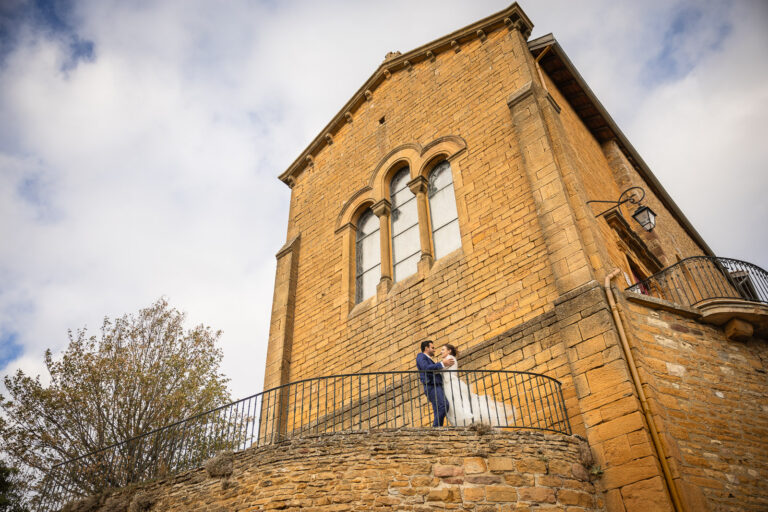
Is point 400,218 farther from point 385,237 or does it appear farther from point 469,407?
point 469,407

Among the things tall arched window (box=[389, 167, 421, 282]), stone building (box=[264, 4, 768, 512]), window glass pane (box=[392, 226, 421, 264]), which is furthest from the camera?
window glass pane (box=[392, 226, 421, 264])

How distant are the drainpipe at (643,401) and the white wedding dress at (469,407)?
1.47m

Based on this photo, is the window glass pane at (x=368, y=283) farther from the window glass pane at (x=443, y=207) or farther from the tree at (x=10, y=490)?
the tree at (x=10, y=490)

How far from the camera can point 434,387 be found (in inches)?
295

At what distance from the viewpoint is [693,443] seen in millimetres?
7051

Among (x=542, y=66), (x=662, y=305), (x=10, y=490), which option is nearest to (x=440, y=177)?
(x=542, y=66)

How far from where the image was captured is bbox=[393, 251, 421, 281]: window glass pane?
11.5 metres

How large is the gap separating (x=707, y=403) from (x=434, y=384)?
133 inches

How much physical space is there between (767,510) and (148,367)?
12.5 metres

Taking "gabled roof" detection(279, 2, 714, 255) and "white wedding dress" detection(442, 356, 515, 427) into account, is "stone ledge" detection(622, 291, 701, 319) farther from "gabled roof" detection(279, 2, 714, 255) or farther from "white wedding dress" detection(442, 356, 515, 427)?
"gabled roof" detection(279, 2, 714, 255)

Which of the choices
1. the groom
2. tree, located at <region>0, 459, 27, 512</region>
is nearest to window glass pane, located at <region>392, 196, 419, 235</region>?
the groom

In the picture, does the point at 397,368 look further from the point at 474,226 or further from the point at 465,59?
the point at 465,59

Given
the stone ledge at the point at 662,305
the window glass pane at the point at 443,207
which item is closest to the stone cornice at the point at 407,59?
the window glass pane at the point at 443,207

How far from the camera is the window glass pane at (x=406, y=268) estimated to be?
11.5 m
